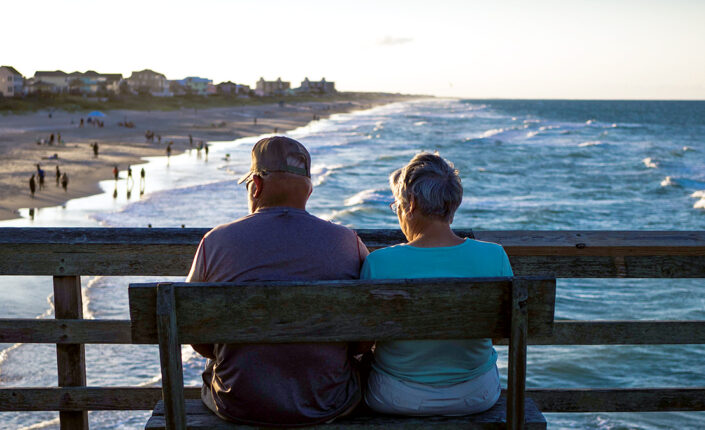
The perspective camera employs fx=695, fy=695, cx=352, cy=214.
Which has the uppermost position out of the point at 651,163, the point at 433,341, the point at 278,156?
the point at 278,156

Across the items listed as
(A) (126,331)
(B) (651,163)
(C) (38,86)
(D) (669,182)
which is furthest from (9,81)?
(A) (126,331)

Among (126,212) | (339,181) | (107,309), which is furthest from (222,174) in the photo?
(107,309)

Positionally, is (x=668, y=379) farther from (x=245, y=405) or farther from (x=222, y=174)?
(x=222, y=174)

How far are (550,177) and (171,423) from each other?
35.5m

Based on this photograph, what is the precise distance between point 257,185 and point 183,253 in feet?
2.30

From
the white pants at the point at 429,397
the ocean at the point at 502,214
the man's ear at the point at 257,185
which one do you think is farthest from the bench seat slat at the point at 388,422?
the ocean at the point at 502,214

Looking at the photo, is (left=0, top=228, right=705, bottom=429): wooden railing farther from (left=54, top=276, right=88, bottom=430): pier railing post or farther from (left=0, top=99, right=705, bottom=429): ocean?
(left=0, top=99, right=705, bottom=429): ocean

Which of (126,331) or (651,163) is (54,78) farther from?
(126,331)

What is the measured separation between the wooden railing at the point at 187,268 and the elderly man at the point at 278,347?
65cm

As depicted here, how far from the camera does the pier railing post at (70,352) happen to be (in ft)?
10.3

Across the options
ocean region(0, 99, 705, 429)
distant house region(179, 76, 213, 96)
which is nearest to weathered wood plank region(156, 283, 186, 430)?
ocean region(0, 99, 705, 429)

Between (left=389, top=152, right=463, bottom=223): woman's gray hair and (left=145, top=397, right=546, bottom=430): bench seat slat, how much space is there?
2.36 ft

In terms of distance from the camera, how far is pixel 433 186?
2514 millimetres

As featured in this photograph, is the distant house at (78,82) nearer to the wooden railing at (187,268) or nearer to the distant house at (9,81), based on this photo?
the distant house at (9,81)
